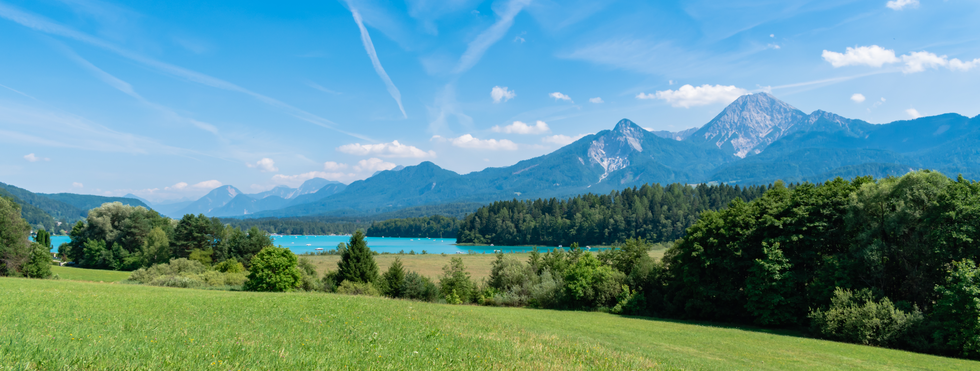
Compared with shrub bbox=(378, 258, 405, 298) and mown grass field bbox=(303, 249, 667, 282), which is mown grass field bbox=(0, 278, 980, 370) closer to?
shrub bbox=(378, 258, 405, 298)

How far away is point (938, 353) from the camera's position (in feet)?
80.2

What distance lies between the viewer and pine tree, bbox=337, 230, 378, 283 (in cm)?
4634

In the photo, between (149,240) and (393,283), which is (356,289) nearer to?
(393,283)

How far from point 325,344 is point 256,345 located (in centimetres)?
143

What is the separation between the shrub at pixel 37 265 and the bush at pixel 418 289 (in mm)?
→ 39519

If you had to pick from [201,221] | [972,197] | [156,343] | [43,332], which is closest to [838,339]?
[972,197]

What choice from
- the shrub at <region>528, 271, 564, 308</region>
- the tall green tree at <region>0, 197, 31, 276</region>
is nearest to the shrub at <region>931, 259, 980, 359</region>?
the shrub at <region>528, 271, 564, 308</region>

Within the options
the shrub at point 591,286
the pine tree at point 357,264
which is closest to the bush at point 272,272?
the pine tree at point 357,264

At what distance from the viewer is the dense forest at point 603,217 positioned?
148m

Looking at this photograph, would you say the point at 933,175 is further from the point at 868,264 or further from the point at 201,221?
the point at 201,221

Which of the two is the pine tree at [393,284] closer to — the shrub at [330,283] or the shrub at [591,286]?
the shrub at [330,283]

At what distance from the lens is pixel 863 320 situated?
1050 inches

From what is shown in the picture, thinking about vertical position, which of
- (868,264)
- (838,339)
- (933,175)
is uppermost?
(933,175)

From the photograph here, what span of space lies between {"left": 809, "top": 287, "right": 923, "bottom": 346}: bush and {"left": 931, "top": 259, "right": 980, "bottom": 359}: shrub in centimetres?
125
